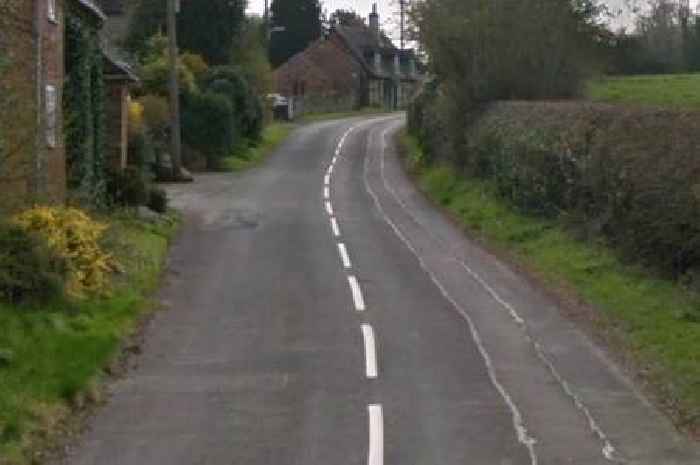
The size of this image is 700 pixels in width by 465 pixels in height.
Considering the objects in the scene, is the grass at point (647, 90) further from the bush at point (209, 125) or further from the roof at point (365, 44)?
the roof at point (365, 44)

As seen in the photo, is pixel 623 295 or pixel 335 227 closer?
pixel 623 295

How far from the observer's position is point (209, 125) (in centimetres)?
4931

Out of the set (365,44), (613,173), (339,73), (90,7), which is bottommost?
(613,173)

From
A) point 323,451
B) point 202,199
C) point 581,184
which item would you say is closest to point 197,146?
point 202,199

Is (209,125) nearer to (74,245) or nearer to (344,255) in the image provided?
(344,255)

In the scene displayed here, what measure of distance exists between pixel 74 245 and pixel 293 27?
309ft

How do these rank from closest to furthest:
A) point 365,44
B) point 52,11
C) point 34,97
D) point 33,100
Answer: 1. point 33,100
2. point 34,97
3. point 52,11
4. point 365,44

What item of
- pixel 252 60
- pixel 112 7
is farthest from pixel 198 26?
pixel 112 7

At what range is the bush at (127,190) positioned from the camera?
98.7 ft

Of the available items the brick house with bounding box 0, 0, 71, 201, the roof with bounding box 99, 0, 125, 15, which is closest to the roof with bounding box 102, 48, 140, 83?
the brick house with bounding box 0, 0, 71, 201

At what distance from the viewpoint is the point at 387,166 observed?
49969mm

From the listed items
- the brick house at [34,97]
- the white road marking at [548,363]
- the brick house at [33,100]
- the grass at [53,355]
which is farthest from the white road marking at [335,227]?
the grass at [53,355]

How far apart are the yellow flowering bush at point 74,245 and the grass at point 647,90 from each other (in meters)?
16.5

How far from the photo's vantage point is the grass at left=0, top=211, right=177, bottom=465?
1168 cm
